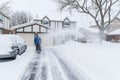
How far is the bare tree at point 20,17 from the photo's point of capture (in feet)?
203

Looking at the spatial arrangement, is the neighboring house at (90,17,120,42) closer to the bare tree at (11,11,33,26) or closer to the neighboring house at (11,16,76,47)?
the neighboring house at (11,16,76,47)

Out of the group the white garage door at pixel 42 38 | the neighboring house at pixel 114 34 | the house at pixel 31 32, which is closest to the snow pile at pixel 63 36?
the white garage door at pixel 42 38

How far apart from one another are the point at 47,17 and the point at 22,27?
779 inches

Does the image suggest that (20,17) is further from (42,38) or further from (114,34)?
(42,38)

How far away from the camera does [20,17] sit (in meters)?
65.6

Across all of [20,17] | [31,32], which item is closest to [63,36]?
[31,32]

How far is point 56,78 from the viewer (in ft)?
21.8

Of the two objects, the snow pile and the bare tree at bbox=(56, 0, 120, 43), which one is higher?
the bare tree at bbox=(56, 0, 120, 43)

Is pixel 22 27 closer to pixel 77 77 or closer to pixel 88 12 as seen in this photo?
pixel 88 12

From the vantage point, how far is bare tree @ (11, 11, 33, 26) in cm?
6197

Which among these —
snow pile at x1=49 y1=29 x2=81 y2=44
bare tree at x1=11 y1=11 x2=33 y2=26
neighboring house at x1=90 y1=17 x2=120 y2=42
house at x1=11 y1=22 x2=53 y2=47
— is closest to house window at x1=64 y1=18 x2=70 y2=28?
neighboring house at x1=90 y1=17 x2=120 y2=42

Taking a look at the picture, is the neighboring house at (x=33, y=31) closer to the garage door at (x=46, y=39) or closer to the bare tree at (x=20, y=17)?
the garage door at (x=46, y=39)

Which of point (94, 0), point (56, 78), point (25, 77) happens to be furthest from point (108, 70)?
point (94, 0)

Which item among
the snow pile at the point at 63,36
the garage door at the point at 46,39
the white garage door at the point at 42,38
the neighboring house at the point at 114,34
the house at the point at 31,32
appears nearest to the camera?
the house at the point at 31,32
